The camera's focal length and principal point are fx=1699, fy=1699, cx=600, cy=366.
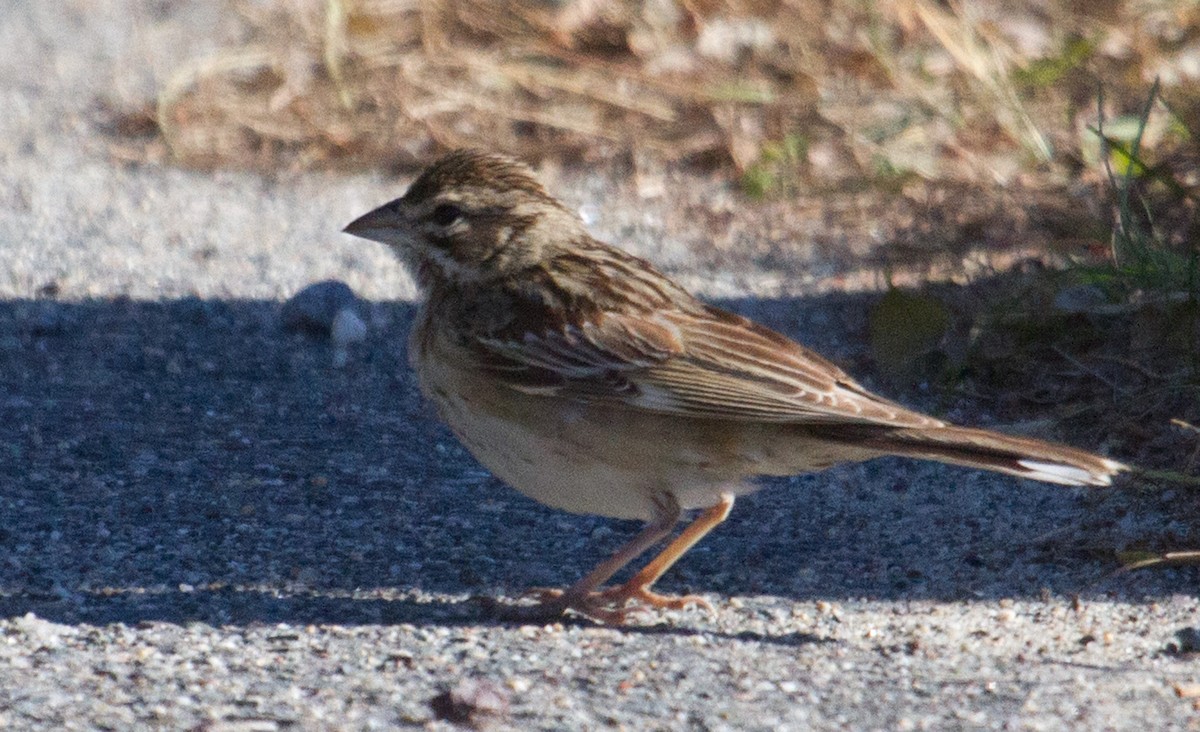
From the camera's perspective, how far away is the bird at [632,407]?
168 inches

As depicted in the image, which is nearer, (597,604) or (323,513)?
(597,604)

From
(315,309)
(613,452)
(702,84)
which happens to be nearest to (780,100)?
(702,84)

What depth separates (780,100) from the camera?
8.81 m

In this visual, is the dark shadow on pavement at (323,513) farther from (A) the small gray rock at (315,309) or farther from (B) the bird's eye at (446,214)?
(B) the bird's eye at (446,214)

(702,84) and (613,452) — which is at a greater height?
(702,84)

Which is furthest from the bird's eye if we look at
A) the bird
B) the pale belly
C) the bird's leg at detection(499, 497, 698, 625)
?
the bird's leg at detection(499, 497, 698, 625)

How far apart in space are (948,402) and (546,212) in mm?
1736

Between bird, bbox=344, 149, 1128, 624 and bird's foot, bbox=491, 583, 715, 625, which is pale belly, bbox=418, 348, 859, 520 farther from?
bird's foot, bbox=491, 583, 715, 625

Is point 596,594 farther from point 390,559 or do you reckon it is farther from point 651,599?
point 390,559

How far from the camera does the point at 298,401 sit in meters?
5.87

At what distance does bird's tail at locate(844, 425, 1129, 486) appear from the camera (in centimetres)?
399

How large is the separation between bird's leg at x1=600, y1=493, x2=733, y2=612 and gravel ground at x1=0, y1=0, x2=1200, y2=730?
2.1 inches

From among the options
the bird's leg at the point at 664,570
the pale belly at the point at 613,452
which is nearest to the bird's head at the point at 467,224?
the pale belly at the point at 613,452

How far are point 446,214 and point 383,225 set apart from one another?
0.19 m
